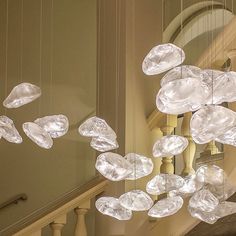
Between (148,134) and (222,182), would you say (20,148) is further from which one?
(222,182)

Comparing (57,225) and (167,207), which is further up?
(167,207)

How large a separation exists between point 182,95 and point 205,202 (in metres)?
0.63

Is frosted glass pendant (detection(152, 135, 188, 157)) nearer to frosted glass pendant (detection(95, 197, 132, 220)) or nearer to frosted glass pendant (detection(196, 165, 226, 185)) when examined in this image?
frosted glass pendant (detection(196, 165, 226, 185))

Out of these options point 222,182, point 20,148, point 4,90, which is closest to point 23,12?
point 4,90

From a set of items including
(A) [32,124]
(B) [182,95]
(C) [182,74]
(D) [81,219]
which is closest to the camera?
(B) [182,95]

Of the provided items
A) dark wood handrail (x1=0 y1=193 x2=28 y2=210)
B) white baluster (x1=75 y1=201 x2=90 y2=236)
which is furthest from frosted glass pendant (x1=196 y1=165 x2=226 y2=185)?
dark wood handrail (x1=0 y1=193 x2=28 y2=210)

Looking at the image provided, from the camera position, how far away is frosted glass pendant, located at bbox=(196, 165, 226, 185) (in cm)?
267

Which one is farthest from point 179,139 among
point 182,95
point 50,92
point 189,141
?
point 50,92

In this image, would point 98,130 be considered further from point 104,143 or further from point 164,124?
point 164,124

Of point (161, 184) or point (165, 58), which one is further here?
point (161, 184)

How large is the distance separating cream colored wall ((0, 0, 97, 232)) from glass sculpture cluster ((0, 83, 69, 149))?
3.11m

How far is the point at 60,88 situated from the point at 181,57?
153 inches

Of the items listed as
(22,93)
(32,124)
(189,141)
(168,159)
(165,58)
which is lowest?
(168,159)

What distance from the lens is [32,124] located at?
2.65 metres
